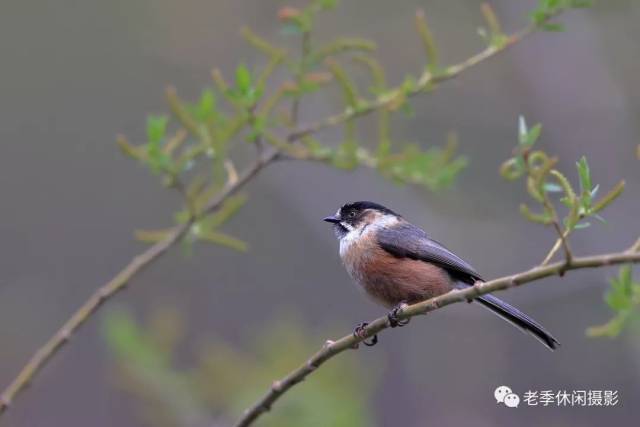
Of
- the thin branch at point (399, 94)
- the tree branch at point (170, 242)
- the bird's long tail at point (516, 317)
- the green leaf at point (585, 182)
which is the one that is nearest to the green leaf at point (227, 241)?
the tree branch at point (170, 242)

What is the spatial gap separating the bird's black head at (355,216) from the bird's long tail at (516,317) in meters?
1.04

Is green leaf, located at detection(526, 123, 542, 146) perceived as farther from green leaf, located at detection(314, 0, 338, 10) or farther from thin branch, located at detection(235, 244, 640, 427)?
green leaf, located at detection(314, 0, 338, 10)

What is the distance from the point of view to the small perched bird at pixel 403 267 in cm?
434

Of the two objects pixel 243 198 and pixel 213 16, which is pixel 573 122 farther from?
pixel 243 198

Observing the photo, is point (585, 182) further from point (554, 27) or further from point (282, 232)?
point (282, 232)

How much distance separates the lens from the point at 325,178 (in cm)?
738

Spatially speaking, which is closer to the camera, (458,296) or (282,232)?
(458,296)

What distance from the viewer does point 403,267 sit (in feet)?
14.6

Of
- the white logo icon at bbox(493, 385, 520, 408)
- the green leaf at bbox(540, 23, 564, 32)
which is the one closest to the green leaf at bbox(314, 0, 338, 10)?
the green leaf at bbox(540, 23, 564, 32)

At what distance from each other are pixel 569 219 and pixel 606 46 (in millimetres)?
5578

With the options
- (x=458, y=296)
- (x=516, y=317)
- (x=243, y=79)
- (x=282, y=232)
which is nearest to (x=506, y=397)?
(x=516, y=317)

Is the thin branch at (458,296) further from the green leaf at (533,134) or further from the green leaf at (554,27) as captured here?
the green leaf at (554,27)

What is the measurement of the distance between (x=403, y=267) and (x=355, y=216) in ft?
2.31

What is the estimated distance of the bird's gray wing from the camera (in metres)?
4.37
